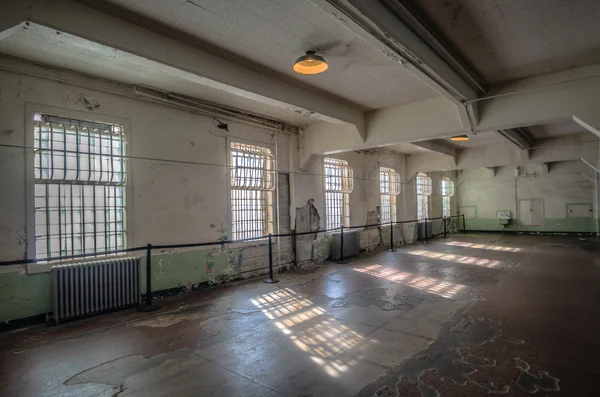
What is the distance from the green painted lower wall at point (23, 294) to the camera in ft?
12.3

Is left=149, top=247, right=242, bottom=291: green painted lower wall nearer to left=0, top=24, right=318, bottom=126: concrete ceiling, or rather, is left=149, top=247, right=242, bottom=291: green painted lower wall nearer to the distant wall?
left=0, top=24, right=318, bottom=126: concrete ceiling

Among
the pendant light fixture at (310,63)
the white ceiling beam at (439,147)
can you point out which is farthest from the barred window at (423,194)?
the pendant light fixture at (310,63)

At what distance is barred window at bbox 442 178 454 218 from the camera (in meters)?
15.0

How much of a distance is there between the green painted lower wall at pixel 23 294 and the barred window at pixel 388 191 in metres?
8.66

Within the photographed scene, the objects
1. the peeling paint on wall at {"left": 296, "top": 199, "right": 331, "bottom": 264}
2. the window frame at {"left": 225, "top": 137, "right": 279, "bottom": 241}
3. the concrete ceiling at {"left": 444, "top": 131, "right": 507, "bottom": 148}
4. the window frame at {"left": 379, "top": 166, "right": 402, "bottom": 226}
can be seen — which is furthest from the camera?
the window frame at {"left": 379, "top": 166, "right": 402, "bottom": 226}

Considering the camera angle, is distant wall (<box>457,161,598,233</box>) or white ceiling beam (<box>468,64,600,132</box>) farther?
distant wall (<box>457,161,598,233</box>)

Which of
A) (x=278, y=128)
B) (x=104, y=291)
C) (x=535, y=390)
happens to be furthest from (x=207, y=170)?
(x=535, y=390)

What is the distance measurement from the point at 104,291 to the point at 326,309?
296 centimetres

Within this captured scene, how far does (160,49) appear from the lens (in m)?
3.31

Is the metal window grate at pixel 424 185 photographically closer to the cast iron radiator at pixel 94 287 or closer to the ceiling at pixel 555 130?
the ceiling at pixel 555 130

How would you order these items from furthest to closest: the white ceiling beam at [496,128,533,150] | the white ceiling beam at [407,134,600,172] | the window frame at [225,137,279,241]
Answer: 1. the white ceiling beam at [407,134,600,172]
2. the white ceiling beam at [496,128,533,150]
3. the window frame at [225,137,279,241]

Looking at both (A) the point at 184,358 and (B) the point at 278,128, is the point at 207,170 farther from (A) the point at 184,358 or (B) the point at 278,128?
(A) the point at 184,358

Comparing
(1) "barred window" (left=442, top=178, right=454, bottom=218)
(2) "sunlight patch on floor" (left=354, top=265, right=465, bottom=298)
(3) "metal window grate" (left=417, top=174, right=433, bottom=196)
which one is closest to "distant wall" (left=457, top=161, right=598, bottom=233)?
(1) "barred window" (left=442, top=178, right=454, bottom=218)

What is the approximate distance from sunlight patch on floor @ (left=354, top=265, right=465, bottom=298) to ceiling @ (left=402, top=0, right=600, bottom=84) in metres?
3.33
